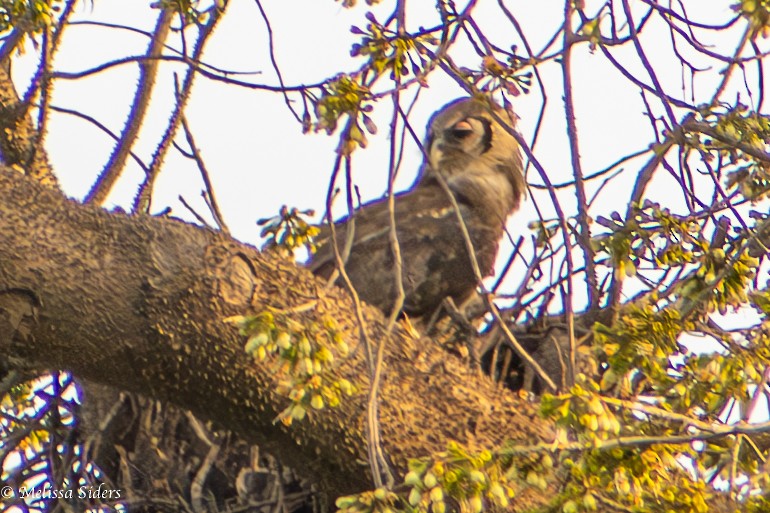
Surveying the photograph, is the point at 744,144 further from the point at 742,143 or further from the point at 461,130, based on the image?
the point at 461,130

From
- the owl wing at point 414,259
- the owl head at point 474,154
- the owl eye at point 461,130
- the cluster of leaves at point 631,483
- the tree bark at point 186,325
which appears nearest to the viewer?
the cluster of leaves at point 631,483

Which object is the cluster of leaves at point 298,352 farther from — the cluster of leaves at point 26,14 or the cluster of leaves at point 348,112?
the cluster of leaves at point 26,14

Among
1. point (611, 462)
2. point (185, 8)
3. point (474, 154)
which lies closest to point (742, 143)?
point (611, 462)

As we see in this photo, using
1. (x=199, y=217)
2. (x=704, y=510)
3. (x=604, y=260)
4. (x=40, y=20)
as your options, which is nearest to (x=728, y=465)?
(x=704, y=510)

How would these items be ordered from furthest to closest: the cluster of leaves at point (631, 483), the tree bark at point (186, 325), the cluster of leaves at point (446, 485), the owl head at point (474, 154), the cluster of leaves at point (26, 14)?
the owl head at point (474, 154) < the cluster of leaves at point (26, 14) < the tree bark at point (186, 325) < the cluster of leaves at point (631, 483) < the cluster of leaves at point (446, 485)

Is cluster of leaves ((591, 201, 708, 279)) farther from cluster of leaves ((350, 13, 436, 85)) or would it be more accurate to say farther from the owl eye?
the owl eye

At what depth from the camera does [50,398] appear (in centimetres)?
380

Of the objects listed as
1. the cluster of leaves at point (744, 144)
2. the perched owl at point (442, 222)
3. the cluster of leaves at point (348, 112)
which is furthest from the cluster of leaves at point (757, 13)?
the perched owl at point (442, 222)

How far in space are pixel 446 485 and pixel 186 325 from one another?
722 mm

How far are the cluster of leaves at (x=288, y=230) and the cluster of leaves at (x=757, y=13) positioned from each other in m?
1.24

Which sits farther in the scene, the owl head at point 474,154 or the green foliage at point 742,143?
the owl head at point 474,154

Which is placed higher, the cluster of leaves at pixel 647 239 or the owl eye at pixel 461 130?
the owl eye at pixel 461 130

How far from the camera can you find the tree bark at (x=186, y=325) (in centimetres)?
243

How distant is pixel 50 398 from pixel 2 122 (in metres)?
0.91
